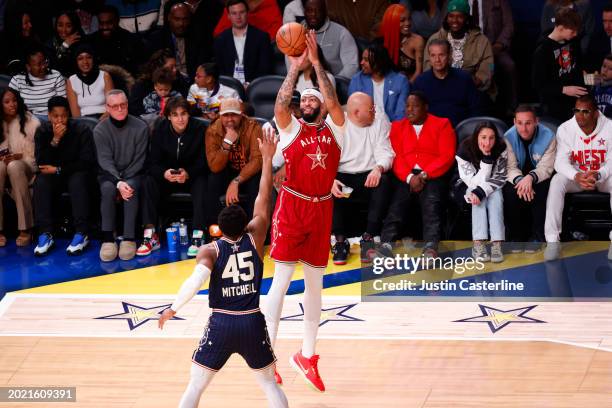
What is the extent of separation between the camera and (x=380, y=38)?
1141 cm

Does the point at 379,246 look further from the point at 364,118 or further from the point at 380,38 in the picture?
the point at 380,38

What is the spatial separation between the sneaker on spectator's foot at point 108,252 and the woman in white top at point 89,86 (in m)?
1.69

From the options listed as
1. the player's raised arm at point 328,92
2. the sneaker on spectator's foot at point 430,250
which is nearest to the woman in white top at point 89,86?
the sneaker on spectator's foot at point 430,250

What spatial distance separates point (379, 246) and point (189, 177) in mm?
1850

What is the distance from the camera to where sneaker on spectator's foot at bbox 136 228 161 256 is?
10273 mm

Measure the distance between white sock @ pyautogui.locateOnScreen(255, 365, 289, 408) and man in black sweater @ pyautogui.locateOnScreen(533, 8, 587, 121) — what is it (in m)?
5.49

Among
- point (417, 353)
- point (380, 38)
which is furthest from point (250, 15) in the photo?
point (417, 353)

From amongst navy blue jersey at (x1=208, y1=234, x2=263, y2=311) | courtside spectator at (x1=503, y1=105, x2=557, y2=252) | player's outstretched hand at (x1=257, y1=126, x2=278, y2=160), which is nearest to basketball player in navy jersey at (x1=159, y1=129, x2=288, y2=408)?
navy blue jersey at (x1=208, y1=234, x2=263, y2=311)

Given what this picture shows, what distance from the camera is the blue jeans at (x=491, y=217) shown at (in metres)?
9.70

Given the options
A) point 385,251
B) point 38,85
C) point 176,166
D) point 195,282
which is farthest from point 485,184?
point 38,85

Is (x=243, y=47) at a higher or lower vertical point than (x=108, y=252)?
higher

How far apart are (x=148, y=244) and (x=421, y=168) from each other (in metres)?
2.58

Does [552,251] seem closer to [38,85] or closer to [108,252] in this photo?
[108,252]

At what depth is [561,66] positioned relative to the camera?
10680 mm
